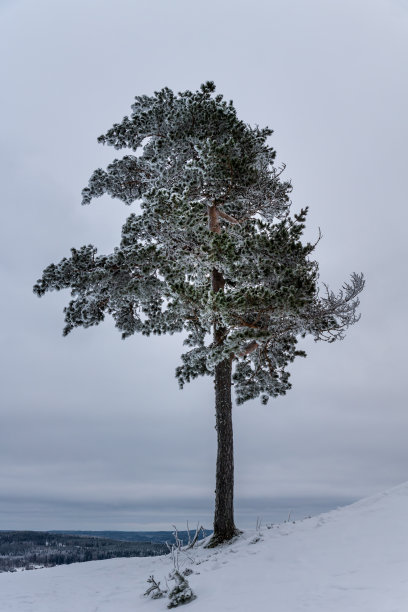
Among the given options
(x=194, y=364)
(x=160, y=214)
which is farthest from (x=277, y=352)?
(x=160, y=214)

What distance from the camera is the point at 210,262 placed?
12.4 meters

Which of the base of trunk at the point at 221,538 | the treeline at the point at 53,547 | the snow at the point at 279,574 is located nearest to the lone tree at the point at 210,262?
the base of trunk at the point at 221,538

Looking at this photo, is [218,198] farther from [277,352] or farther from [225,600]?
[225,600]

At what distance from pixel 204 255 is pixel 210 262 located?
14.0 inches

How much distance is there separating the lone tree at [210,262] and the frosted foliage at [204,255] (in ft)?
0.12

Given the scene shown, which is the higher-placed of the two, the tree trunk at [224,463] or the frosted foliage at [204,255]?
the frosted foliage at [204,255]

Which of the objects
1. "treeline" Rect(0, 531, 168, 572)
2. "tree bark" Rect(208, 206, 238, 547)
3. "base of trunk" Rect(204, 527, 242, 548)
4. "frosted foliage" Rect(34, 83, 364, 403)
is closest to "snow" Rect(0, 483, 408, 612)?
"base of trunk" Rect(204, 527, 242, 548)

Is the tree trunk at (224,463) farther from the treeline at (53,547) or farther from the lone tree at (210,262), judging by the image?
the treeline at (53,547)

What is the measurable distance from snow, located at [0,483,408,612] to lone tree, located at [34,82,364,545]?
2.31 meters

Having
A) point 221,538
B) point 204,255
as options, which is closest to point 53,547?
point 221,538

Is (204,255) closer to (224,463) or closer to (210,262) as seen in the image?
(210,262)

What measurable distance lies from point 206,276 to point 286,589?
803 cm

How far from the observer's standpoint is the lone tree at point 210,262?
12.2m

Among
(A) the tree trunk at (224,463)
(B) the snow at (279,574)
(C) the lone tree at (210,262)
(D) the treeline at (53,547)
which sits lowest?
(D) the treeline at (53,547)
